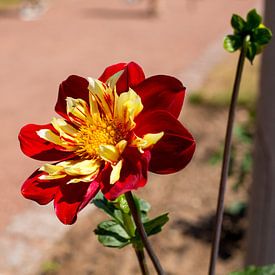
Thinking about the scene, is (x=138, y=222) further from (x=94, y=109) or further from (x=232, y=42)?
(x=232, y=42)

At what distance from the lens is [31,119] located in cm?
571

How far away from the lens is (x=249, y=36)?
102 cm

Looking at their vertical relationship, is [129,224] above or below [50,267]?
above

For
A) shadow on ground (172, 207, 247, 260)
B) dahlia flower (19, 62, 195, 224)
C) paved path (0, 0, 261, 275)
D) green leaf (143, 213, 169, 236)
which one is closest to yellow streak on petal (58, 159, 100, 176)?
dahlia flower (19, 62, 195, 224)

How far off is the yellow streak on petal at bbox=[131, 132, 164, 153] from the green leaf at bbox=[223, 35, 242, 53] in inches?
10.5

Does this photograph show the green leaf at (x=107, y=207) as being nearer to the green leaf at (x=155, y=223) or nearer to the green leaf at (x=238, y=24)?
the green leaf at (x=155, y=223)

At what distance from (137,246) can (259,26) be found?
14.2 inches

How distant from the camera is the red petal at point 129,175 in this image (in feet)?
2.54

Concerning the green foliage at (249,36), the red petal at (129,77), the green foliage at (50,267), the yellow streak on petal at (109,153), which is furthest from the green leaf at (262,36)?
the green foliage at (50,267)

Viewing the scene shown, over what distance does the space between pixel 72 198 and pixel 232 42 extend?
0.36 m

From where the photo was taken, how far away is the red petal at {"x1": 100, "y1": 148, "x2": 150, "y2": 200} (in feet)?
2.54

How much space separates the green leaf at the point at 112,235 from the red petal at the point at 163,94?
0.25m

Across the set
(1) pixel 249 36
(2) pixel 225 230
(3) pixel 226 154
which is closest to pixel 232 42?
(1) pixel 249 36

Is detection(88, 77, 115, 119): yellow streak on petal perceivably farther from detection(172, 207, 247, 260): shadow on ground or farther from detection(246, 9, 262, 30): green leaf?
detection(172, 207, 247, 260): shadow on ground
